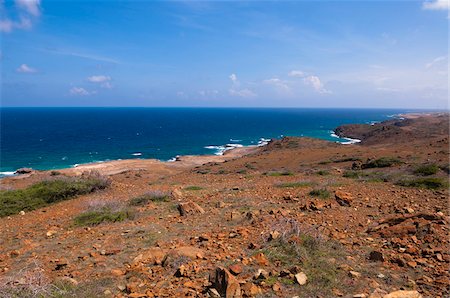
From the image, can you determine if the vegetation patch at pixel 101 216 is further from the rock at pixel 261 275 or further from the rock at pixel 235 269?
the rock at pixel 261 275

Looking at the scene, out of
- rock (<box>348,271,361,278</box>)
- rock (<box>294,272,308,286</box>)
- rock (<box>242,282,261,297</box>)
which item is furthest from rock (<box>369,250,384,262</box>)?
rock (<box>242,282,261,297</box>)

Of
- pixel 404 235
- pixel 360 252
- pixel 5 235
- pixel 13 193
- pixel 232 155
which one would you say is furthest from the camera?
pixel 232 155

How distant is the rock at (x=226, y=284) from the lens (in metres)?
4.24

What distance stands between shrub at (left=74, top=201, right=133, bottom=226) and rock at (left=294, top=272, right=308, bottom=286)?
5721mm

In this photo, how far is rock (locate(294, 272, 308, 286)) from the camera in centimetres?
454

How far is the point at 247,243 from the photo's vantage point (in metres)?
6.16

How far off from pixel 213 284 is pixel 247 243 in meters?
1.70

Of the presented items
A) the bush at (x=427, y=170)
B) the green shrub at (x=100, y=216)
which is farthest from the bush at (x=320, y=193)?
the green shrub at (x=100, y=216)

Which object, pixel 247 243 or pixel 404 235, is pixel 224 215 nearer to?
pixel 247 243

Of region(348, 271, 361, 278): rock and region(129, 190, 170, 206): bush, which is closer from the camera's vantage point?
region(348, 271, 361, 278): rock

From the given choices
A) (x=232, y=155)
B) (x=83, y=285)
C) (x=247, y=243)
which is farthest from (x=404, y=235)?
(x=232, y=155)

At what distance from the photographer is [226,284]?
4.35 meters

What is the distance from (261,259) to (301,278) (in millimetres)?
807

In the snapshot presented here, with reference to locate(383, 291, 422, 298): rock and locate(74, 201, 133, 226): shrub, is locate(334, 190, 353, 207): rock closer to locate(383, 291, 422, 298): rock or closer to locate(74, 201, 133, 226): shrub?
locate(383, 291, 422, 298): rock
